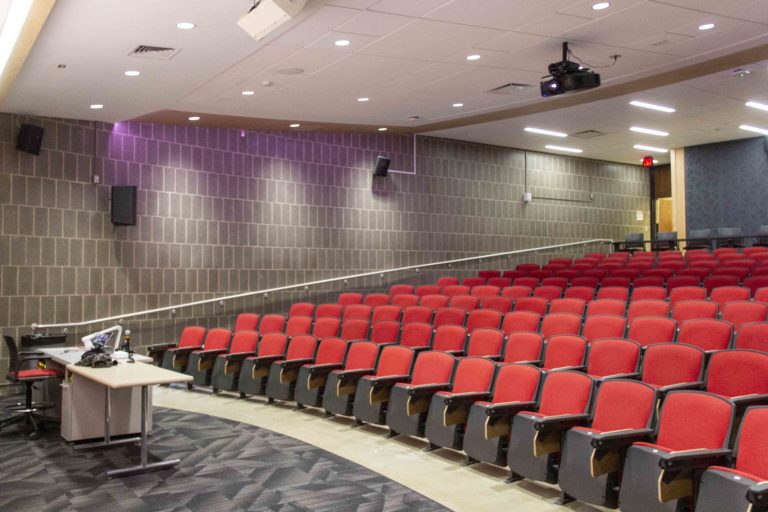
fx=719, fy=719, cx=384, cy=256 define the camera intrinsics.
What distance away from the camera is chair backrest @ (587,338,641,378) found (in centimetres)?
393

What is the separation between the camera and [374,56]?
20.2 feet

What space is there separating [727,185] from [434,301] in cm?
652

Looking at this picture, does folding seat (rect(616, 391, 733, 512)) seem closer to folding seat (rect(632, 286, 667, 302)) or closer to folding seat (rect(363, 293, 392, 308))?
folding seat (rect(632, 286, 667, 302))

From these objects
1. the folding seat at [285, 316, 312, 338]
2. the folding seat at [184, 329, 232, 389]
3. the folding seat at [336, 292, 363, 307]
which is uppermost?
the folding seat at [336, 292, 363, 307]

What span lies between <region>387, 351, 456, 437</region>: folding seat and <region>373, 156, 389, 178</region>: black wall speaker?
5.33 m

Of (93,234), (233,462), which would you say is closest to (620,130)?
(93,234)

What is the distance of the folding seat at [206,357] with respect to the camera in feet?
21.2

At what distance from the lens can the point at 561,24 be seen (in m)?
5.57

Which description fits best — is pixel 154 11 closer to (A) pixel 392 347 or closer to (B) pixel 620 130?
(A) pixel 392 347

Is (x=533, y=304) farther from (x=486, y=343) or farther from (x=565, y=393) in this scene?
(x=565, y=393)

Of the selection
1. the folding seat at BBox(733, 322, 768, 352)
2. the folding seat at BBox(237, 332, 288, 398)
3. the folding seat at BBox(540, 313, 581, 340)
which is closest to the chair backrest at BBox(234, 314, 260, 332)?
the folding seat at BBox(237, 332, 288, 398)

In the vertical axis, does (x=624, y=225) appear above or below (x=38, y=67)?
below

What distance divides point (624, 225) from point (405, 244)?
191 inches

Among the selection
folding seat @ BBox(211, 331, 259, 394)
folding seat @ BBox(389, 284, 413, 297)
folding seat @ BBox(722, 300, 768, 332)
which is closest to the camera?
folding seat @ BBox(722, 300, 768, 332)
